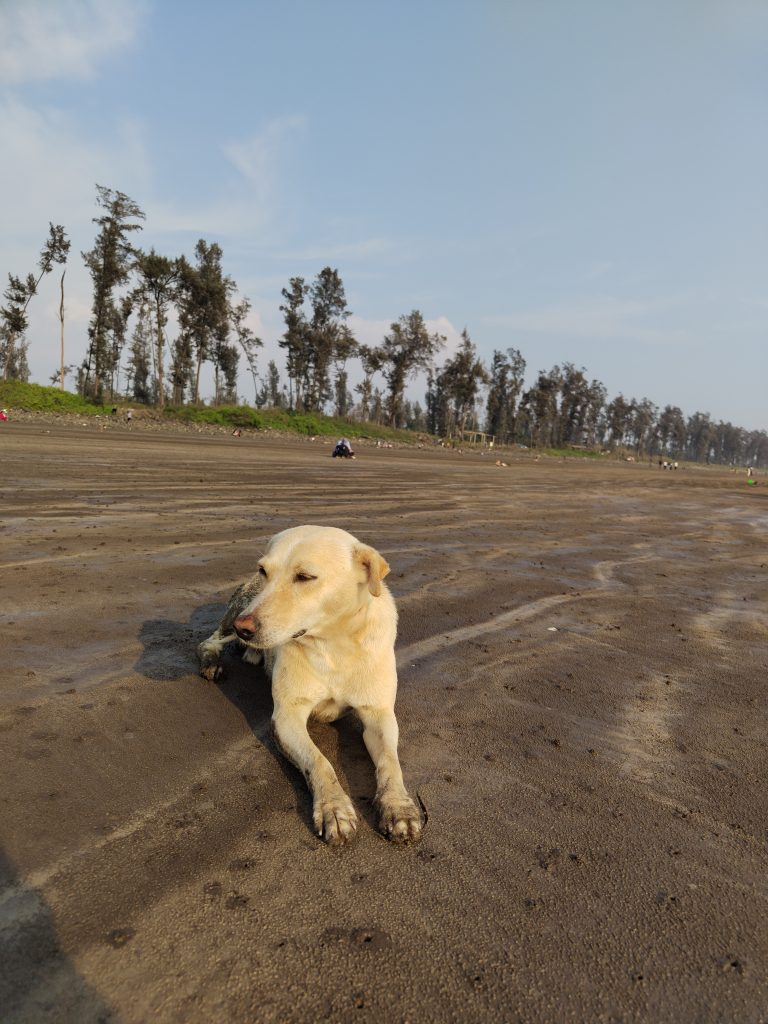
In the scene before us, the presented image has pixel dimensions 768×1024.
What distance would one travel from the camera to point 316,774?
302 centimetres

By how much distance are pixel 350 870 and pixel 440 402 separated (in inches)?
4213

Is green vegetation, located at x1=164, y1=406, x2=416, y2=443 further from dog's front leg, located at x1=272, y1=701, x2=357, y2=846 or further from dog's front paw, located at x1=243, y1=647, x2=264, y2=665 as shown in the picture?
dog's front leg, located at x1=272, y1=701, x2=357, y2=846

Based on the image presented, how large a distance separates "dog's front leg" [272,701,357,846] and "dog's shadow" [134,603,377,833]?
102 mm

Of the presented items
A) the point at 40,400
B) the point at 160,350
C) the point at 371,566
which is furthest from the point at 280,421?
the point at 371,566

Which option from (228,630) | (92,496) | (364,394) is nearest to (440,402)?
(364,394)

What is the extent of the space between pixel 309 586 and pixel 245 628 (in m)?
0.47

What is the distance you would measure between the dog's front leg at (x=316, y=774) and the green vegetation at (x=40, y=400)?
4984 cm

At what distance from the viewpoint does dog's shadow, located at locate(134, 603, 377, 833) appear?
3176 millimetres

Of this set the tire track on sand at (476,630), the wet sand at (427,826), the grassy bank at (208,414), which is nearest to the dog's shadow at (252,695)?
the wet sand at (427,826)

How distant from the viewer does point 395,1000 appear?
188cm

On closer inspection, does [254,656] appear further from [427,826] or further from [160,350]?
[160,350]

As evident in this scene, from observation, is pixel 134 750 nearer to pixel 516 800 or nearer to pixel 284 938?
pixel 284 938

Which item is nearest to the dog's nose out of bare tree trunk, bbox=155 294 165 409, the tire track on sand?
the tire track on sand

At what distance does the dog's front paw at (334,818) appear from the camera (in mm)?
2682
